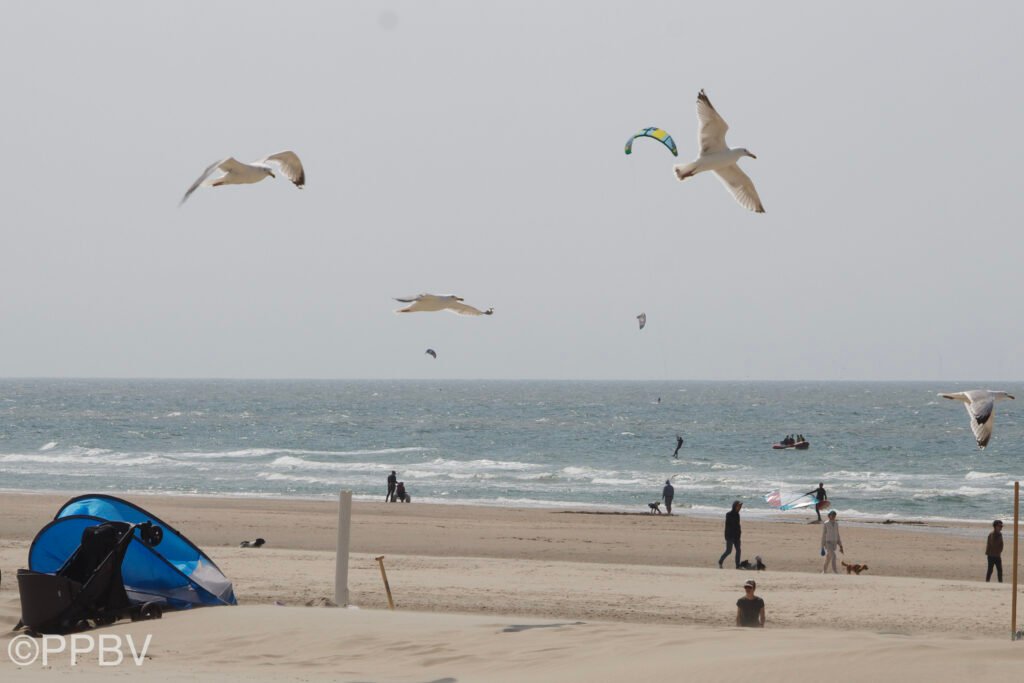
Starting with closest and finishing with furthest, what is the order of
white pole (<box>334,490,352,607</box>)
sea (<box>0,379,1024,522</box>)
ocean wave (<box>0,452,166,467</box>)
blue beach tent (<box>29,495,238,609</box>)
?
1. blue beach tent (<box>29,495,238,609</box>)
2. white pole (<box>334,490,352,607</box>)
3. sea (<box>0,379,1024,522</box>)
4. ocean wave (<box>0,452,166,467</box>)

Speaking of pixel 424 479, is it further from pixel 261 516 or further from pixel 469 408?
pixel 469 408

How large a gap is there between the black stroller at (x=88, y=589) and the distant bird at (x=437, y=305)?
150 inches

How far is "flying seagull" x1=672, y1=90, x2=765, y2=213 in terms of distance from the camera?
38.7ft

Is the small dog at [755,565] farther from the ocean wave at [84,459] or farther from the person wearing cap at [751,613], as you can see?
the ocean wave at [84,459]

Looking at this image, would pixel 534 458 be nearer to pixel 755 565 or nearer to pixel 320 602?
pixel 755 565

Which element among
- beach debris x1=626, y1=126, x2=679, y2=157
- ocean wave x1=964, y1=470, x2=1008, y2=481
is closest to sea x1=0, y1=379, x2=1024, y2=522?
ocean wave x1=964, y1=470, x2=1008, y2=481

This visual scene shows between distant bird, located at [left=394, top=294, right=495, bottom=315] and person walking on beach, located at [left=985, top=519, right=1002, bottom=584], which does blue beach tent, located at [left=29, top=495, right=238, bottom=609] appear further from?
person walking on beach, located at [left=985, top=519, right=1002, bottom=584]

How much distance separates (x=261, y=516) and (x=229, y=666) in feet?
67.1

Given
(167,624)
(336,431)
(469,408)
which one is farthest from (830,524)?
(469,408)

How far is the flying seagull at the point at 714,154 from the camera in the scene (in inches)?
465

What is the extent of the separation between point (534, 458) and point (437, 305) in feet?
152

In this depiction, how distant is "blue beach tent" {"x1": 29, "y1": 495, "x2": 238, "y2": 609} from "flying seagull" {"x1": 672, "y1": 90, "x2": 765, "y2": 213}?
600 cm

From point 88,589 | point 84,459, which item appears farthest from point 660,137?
point 84,459

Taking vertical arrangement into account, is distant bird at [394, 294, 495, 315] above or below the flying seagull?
below
